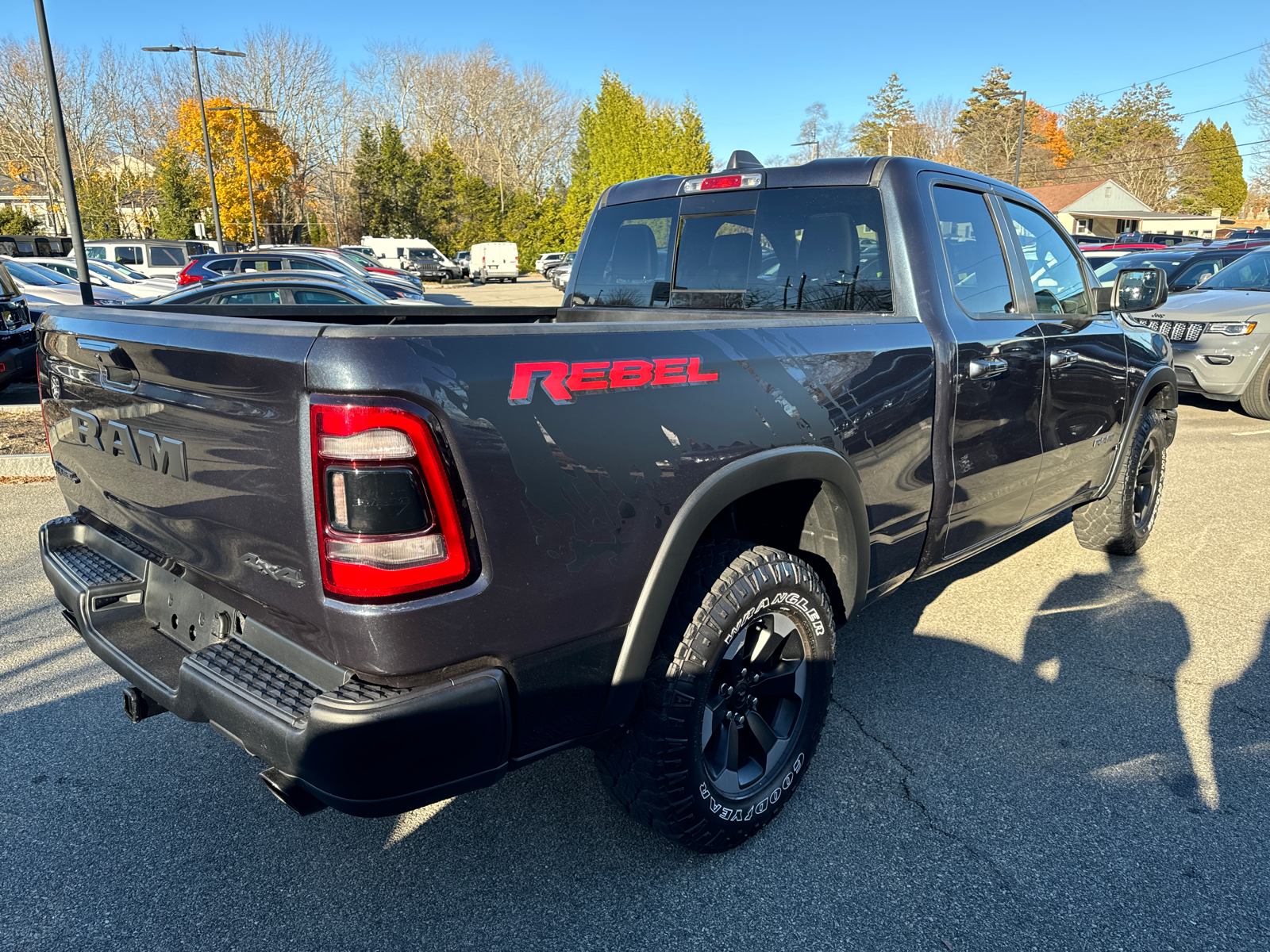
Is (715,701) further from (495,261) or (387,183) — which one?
(387,183)

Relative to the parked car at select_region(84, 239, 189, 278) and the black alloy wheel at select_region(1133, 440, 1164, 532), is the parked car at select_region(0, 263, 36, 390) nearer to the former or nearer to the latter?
the black alloy wheel at select_region(1133, 440, 1164, 532)

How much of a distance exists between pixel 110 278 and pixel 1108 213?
7040 centimetres

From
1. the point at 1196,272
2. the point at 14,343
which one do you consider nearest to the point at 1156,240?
the point at 1196,272

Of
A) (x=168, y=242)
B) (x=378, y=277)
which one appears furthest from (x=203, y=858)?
(x=168, y=242)

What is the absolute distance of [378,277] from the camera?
71.3ft

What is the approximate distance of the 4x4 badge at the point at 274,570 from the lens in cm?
176

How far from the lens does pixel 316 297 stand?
11.1 meters

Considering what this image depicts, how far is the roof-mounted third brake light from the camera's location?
11.1 ft

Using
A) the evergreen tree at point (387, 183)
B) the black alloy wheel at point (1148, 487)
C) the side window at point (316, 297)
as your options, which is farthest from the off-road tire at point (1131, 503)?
the evergreen tree at point (387, 183)

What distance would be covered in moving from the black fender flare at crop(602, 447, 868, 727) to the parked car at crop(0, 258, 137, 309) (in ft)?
52.3

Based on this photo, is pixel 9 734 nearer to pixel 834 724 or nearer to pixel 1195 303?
pixel 834 724

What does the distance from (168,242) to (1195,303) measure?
97.8 ft

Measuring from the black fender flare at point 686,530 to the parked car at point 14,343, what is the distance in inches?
339

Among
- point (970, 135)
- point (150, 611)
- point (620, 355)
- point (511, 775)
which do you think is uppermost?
point (970, 135)
